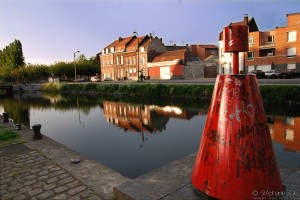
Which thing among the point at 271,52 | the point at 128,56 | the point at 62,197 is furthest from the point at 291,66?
the point at 62,197

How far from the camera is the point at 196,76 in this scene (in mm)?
43375

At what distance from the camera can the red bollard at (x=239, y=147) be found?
9.37 ft

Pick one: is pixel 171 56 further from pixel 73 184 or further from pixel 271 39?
pixel 73 184

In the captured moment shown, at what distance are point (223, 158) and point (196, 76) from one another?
41384 mm

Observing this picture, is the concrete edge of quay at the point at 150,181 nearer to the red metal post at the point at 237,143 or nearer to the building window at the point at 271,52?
the red metal post at the point at 237,143

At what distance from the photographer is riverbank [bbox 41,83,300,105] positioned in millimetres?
17016

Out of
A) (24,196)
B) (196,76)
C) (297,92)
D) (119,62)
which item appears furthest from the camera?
(119,62)

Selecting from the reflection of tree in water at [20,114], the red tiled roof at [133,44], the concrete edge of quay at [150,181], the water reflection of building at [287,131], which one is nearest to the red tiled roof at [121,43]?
the red tiled roof at [133,44]

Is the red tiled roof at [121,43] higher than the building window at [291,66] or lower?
higher

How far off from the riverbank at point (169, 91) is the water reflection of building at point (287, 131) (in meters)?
4.63

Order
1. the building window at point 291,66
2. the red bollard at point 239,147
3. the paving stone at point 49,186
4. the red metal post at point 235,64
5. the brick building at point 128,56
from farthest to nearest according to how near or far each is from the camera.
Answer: the brick building at point 128,56
the building window at point 291,66
the paving stone at point 49,186
the red metal post at point 235,64
the red bollard at point 239,147

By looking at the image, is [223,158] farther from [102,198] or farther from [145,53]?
[145,53]

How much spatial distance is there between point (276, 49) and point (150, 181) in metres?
37.1

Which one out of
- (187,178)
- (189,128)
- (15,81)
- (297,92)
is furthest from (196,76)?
(15,81)
